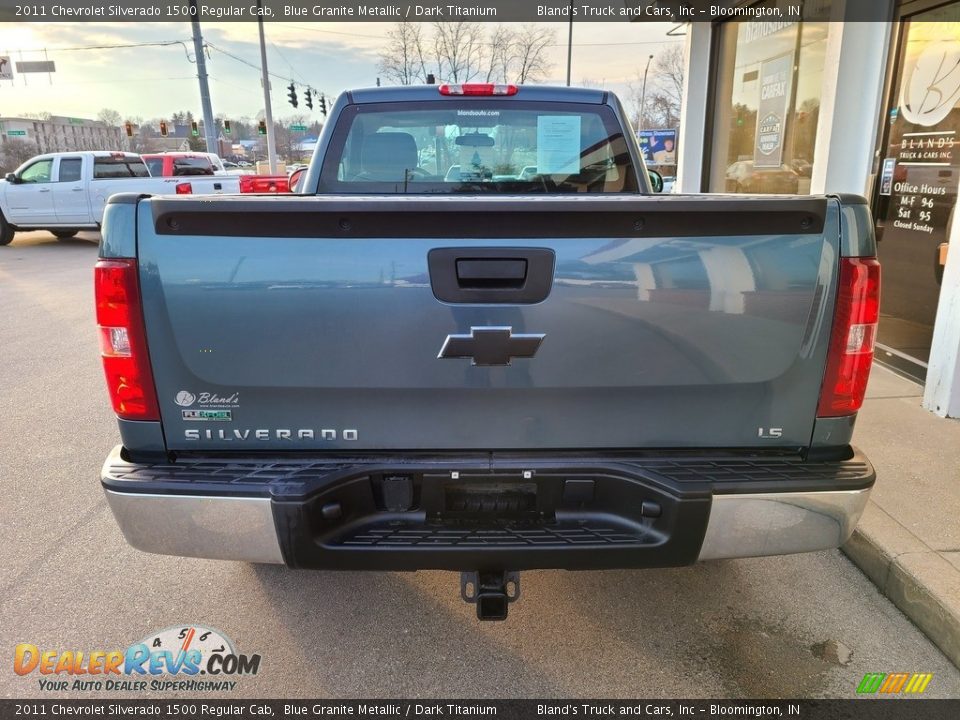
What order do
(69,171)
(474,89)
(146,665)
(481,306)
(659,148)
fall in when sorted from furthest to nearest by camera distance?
(659,148) → (69,171) → (474,89) → (146,665) → (481,306)

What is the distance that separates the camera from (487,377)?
207cm

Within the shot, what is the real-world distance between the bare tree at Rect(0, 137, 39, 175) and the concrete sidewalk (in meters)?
52.9

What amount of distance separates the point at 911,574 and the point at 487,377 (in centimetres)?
210

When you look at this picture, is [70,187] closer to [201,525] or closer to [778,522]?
[201,525]

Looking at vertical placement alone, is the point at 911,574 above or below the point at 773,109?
below

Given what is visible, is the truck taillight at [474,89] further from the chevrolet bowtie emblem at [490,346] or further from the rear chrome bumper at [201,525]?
the rear chrome bumper at [201,525]

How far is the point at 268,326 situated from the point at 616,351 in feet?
3.48

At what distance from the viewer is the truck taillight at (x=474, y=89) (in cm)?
367

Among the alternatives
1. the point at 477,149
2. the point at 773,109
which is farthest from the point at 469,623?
the point at 773,109

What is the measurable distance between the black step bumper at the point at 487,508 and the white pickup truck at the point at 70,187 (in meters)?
15.0

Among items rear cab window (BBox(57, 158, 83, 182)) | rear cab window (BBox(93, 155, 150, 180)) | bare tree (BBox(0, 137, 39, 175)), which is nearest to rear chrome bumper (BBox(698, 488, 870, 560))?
rear cab window (BBox(93, 155, 150, 180))

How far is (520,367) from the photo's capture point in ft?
6.77

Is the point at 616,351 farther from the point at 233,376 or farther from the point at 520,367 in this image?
the point at 233,376

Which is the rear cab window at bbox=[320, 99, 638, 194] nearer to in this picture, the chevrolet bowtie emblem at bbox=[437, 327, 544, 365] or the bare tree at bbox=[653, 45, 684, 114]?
the chevrolet bowtie emblem at bbox=[437, 327, 544, 365]
